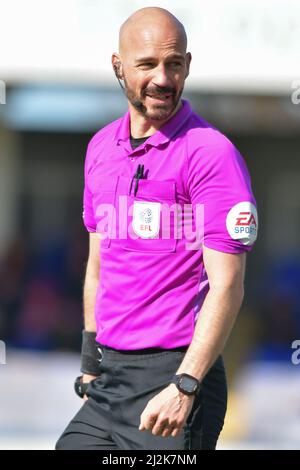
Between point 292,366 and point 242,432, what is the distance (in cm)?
133

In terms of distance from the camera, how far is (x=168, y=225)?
3.17 metres

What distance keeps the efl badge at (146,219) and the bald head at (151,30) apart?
506 mm

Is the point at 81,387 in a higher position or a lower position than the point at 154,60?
lower

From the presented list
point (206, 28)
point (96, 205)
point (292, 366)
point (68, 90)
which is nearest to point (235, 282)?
point (96, 205)

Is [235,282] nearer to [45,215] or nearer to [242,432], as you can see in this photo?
[242,432]

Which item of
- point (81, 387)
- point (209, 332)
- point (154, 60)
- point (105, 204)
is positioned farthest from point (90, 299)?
point (154, 60)

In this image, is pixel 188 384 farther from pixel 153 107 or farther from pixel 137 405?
pixel 153 107

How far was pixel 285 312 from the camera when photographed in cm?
1015

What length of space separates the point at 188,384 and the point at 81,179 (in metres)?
11.4

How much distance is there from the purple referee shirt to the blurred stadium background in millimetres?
2983

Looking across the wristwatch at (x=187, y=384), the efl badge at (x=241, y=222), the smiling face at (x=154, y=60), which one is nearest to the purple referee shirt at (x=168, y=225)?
the efl badge at (x=241, y=222)

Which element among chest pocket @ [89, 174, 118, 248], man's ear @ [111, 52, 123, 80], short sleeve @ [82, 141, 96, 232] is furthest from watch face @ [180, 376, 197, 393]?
man's ear @ [111, 52, 123, 80]

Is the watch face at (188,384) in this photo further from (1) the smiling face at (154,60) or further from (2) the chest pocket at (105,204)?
(1) the smiling face at (154,60)

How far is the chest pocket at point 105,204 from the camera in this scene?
3.30 meters
